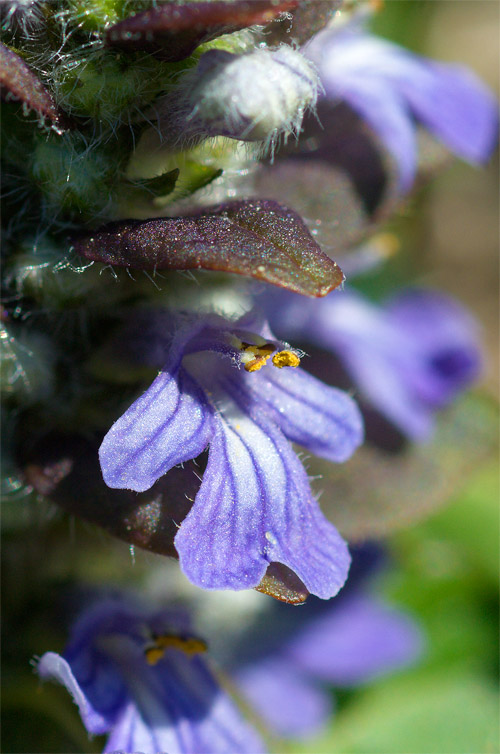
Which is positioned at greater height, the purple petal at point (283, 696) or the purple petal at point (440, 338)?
the purple petal at point (440, 338)

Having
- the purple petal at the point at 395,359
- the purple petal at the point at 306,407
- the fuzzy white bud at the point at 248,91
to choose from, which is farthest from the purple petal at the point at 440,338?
the fuzzy white bud at the point at 248,91

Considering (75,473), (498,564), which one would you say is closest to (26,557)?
(75,473)

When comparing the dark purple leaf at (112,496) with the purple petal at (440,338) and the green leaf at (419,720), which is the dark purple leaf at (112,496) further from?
the green leaf at (419,720)

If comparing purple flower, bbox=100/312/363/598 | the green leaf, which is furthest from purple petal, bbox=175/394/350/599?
the green leaf

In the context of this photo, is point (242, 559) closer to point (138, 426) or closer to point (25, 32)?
point (138, 426)

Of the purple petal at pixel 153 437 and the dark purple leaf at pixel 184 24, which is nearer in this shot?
→ the dark purple leaf at pixel 184 24

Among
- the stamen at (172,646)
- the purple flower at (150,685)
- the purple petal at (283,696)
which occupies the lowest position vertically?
the purple petal at (283,696)
